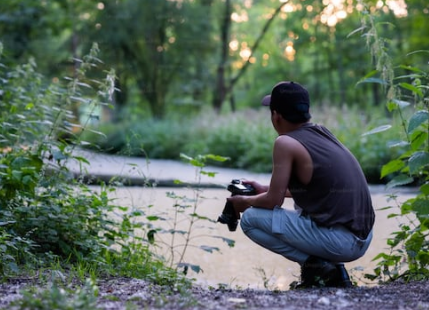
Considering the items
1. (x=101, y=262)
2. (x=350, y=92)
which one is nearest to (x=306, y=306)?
(x=101, y=262)

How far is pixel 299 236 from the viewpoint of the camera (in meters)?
3.46

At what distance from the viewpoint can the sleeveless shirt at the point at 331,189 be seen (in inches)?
135

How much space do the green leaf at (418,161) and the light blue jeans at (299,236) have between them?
451 mm

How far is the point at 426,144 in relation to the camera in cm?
374

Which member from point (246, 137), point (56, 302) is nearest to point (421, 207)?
point (56, 302)

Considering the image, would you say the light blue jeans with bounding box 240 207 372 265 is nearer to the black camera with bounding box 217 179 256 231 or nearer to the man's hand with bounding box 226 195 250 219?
the man's hand with bounding box 226 195 250 219

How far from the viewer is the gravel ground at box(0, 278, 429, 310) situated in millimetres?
2848

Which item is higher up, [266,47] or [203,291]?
[266,47]

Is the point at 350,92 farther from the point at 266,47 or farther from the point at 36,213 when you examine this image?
the point at 36,213

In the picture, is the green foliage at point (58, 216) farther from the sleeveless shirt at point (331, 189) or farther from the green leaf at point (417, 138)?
the green leaf at point (417, 138)

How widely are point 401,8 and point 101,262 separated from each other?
34.5ft

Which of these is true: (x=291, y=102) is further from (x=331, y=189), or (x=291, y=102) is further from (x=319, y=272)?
(x=319, y=272)

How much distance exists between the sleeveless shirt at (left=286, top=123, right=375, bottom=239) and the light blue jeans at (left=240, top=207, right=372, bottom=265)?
0.05 meters

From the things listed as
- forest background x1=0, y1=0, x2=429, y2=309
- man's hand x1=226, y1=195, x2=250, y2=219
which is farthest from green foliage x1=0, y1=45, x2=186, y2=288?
man's hand x1=226, y1=195, x2=250, y2=219
